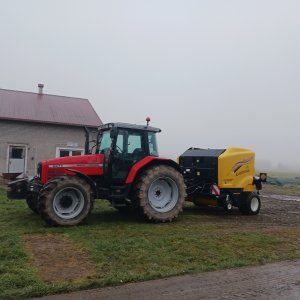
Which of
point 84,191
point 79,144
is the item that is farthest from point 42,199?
point 79,144

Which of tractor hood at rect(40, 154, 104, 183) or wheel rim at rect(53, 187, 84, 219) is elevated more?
tractor hood at rect(40, 154, 104, 183)

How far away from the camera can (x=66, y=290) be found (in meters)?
5.97

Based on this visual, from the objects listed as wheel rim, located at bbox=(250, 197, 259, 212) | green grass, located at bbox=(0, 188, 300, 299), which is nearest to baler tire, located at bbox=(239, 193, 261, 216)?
wheel rim, located at bbox=(250, 197, 259, 212)

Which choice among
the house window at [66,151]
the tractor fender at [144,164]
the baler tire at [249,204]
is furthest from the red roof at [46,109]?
the tractor fender at [144,164]

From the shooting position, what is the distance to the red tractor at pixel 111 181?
1038 centimetres

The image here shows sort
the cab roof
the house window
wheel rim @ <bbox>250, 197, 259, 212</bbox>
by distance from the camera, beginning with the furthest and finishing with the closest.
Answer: the house window
wheel rim @ <bbox>250, 197, 259, 212</bbox>
the cab roof

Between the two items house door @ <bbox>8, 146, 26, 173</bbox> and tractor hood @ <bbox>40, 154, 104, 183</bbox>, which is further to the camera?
house door @ <bbox>8, 146, 26, 173</bbox>

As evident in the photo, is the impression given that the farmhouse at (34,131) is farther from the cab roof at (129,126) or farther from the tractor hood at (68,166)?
the tractor hood at (68,166)

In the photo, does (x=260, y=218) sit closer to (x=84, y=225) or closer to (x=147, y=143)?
(x=147, y=143)

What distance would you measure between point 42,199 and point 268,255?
193 inches

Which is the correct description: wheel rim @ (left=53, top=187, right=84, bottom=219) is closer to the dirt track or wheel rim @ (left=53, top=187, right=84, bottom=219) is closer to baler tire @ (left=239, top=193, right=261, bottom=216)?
the dirt track

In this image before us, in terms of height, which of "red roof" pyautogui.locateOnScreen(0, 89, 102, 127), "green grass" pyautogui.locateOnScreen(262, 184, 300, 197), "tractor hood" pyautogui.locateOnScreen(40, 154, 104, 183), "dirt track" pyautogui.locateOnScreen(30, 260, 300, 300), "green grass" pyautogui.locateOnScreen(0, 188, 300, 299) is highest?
"red roof" pyautogui.locateOnScreen(0, 89, 102, 127)

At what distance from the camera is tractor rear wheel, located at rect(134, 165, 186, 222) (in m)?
11.2

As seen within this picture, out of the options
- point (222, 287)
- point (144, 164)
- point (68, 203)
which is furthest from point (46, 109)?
point (222, 287)
